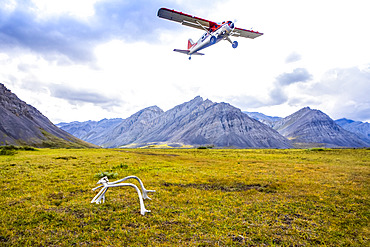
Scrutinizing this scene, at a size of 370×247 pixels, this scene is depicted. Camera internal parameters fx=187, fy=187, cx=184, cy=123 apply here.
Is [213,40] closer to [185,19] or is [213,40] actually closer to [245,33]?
[185,19]

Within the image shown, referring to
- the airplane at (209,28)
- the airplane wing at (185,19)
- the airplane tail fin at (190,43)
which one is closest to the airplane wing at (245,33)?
the airplane at (209,28)

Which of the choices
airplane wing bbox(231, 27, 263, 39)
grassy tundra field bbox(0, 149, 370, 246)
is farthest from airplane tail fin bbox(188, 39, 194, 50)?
grassy tundra field bbox(0, 149, 370, 246)

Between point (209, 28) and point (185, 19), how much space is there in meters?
6.02

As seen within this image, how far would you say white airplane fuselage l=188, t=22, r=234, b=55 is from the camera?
37.4 metres

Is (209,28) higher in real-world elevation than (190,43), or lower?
lower

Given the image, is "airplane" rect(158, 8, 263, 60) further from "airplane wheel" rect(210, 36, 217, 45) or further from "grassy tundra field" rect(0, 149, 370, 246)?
"grassy tundra field" rect(0, 149, 370, 246)

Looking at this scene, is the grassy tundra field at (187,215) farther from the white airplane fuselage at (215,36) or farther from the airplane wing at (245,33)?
the airplane wing at (245,33)

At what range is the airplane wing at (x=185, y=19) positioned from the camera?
3966 centimetres

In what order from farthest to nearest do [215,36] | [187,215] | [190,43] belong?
[190,43], [215,36], [187,215]

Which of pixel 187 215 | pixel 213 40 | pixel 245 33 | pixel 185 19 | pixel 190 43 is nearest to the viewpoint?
pixel 187 215

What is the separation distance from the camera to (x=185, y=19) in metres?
41.8

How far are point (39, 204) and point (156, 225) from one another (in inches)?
308

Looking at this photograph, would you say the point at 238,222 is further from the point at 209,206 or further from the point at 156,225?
the point at 156,225

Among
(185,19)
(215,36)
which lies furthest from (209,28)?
(185,19)
